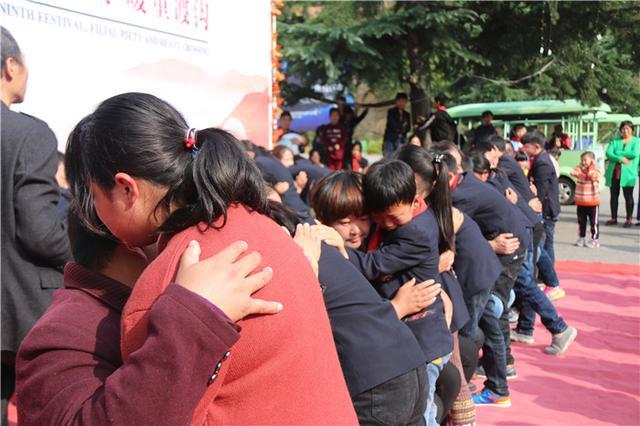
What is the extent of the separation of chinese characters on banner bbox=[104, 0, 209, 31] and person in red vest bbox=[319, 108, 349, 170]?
641 centimetres

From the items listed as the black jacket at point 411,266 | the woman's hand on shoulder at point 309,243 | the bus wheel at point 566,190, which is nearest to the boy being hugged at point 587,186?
the bus wheel at point 566,190

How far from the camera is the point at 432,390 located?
267 cm

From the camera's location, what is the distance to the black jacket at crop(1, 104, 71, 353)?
2564 millimetres

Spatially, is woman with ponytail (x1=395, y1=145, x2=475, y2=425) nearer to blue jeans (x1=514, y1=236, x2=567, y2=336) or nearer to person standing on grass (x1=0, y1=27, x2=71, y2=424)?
person standing on grass (x1=0, y1=27, x2=71, y2=424)

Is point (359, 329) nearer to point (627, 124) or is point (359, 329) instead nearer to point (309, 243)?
point (309, 243)

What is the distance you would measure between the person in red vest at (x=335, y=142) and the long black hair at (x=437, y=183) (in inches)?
328

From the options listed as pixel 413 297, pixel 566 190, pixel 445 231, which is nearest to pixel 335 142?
pixel 566 190

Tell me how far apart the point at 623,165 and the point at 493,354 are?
8360mm

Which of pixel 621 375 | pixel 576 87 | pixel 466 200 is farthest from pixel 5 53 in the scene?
pixel 576 87

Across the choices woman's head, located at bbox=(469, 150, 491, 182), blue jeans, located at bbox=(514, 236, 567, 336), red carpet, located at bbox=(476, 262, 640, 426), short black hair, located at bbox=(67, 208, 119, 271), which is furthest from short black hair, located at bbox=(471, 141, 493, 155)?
short black hair, located at bbox=(67, 208, 119, 271)

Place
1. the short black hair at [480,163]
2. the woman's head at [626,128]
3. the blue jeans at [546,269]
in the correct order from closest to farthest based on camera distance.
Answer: the short black hair at [480,163]
the blue jeans at [546,269]
the woman's head at [626,128]

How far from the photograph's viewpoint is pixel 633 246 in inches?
390

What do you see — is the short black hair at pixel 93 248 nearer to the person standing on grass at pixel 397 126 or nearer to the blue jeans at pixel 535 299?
the blue jeans at pixel 535 299

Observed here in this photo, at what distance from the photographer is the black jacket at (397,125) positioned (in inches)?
472
